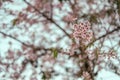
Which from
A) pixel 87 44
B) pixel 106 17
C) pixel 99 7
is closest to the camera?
pixel 87 44

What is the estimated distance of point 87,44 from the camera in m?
3.30

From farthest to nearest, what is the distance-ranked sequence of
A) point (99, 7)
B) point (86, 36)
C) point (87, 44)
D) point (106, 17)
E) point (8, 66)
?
point (8, 66) < point (99, 7) < point (106, 17) < point (87, 44) < point (86, 36)

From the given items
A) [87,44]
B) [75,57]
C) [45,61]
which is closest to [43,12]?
[45,61]

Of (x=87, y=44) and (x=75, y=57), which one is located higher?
(x=75, y=57)

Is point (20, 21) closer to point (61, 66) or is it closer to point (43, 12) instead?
point (43, 12)

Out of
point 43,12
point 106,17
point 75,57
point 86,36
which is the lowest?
point 86,36

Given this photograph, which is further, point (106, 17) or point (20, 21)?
point (20, 21)

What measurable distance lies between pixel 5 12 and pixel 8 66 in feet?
3.43

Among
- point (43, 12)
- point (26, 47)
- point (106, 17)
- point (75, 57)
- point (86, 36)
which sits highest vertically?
point (43, 12)

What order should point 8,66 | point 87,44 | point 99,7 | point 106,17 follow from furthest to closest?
point 8,66, point 99,7, point 106,17, point 87,44

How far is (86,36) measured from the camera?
2922 mm

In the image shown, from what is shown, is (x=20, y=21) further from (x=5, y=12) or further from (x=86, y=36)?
(x=86, y=36)

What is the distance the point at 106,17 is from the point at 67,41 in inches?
38.4

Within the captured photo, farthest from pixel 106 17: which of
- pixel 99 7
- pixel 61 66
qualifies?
pixel 61 66
